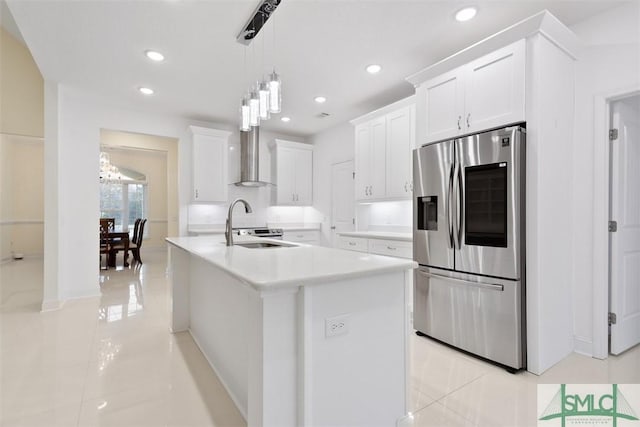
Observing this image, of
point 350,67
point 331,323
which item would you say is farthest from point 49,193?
point 331,323

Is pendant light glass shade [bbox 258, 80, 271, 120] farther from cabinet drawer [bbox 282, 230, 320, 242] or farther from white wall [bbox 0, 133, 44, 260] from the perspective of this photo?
white wall [bbox 0, 133, 44, 260]

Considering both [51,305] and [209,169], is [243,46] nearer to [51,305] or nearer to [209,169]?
[209,169]

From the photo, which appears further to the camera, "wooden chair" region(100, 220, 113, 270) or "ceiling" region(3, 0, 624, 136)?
"wooden chair" region(100, 220, 113, 270)

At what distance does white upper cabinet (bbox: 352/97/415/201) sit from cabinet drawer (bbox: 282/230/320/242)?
1.56 meters

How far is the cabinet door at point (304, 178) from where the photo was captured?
5805 millimetres

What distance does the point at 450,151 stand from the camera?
2.58 meters

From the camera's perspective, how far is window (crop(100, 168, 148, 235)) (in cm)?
888

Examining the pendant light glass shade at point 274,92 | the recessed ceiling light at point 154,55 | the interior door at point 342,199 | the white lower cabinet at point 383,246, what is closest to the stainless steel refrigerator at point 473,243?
the white lower cabinet at point 383,246

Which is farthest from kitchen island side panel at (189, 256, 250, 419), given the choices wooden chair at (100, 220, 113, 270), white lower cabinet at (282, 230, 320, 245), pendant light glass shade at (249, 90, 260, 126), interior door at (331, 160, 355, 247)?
wooden chair at (100, 220, 113, 270)

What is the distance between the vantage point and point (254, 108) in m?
2.19

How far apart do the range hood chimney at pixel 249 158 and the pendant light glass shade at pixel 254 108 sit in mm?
3096

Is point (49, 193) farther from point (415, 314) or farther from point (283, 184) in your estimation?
point (415, 314)

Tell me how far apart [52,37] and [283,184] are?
3.53 meters

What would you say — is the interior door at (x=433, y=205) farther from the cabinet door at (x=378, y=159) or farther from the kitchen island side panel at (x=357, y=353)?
the kitchen island side panel at (x=357, y=353)
